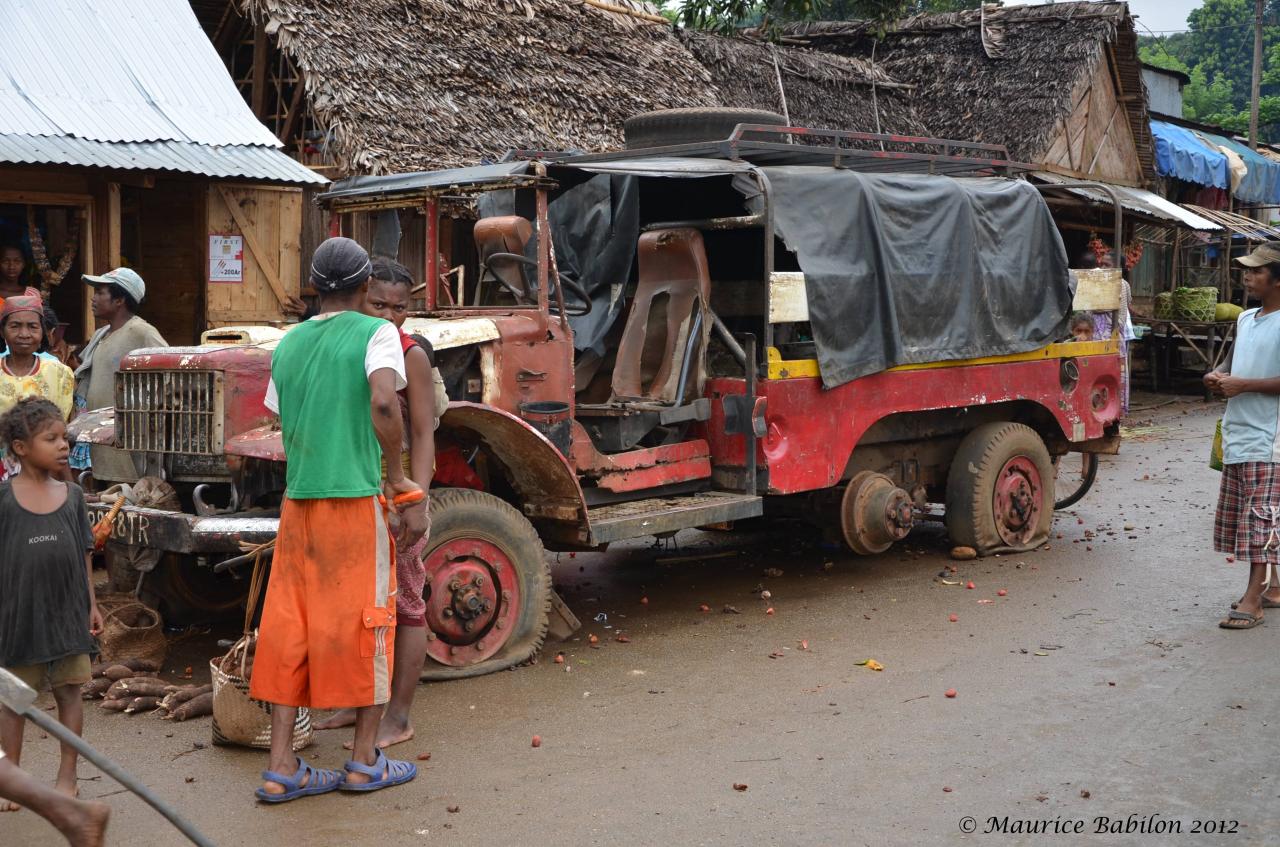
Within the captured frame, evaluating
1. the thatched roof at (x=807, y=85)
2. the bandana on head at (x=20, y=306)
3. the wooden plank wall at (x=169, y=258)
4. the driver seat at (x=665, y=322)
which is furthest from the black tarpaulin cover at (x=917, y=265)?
the thatched roof at (x=807, y=85)

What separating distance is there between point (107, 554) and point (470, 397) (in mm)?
1998

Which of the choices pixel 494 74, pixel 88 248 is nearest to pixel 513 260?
pixel 88 248

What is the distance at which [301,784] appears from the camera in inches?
176

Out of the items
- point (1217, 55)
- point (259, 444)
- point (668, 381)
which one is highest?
point (1217, 55)

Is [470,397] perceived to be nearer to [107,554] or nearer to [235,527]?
[235,527]

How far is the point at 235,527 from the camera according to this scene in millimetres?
5453

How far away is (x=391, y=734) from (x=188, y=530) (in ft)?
4.32

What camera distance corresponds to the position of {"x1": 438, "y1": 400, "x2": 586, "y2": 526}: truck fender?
601 centimetres

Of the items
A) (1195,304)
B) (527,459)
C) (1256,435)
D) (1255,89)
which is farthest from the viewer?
(1255,89)

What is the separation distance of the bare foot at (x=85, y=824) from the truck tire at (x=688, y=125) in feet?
19.6

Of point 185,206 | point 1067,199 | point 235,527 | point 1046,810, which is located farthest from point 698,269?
point 1067,199

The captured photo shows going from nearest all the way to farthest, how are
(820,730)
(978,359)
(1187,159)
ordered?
(820,730), (978,359), (1187,159)

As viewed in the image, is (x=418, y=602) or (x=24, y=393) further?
(x=24, y=393)

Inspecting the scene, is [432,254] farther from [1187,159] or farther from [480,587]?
[1187,159]
